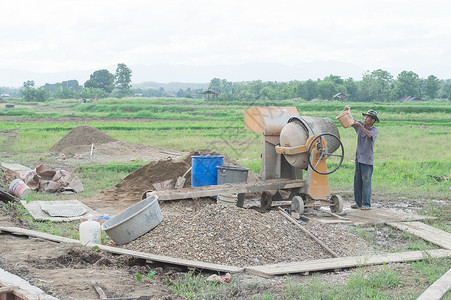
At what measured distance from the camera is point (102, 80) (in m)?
108

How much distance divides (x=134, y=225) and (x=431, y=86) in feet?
252

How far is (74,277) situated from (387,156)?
14079mm

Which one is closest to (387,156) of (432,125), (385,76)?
(432,125)

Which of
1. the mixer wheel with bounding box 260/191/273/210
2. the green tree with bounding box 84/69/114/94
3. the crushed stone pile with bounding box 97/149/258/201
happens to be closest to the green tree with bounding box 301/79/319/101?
the green tree with bounding box 84/69/114/94

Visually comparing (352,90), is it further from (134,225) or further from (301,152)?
(134,225)

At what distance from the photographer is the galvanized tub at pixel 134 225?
254 inches

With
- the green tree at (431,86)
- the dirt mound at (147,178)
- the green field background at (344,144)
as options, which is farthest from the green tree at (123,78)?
the dirt mound at (147,178)

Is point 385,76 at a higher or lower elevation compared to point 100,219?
higher

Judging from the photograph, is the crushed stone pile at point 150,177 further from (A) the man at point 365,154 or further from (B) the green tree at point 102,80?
(B) the green tree at point 102,80

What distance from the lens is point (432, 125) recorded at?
103 ft

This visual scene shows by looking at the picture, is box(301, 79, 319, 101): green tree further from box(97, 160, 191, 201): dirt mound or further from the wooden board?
the wooden board

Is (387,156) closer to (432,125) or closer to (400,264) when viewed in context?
(400,264)

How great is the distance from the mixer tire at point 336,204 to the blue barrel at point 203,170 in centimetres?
225

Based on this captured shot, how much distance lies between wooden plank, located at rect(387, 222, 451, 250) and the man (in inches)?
46.9
